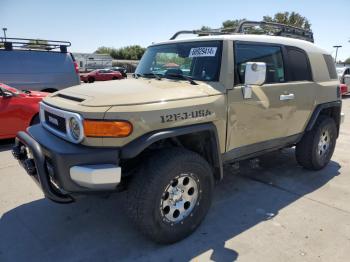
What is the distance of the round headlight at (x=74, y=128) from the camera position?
2.78 m

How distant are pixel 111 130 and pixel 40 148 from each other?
75 centimetres

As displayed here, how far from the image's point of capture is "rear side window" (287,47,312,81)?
174 inches

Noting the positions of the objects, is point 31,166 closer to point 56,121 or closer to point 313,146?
point 56,121

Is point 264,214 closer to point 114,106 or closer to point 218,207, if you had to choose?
point 218,207

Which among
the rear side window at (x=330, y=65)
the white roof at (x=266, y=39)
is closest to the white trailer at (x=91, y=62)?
the rear side window at (x=330, y=65)

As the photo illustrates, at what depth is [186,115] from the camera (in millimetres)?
3045

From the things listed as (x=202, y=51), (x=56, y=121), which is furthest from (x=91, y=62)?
(x=56, y=121)

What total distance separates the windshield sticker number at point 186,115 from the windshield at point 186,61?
1.62 feet

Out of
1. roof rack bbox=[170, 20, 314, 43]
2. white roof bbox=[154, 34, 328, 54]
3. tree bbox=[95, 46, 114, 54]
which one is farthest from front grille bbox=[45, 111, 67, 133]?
tree bbox=[95, 46, 114, 54]

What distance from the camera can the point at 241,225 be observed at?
3.51 meters

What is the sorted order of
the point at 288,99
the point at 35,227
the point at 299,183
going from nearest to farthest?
the point at 35,227 < the point at 288,99 < the point at 299,183

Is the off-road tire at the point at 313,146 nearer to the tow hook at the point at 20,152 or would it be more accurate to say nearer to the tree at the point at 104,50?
the tow hook at the point at 20,152

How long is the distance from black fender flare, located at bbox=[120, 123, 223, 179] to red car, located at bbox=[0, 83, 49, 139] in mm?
4608

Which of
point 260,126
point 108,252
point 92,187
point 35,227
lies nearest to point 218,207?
Answer: point 260,126
